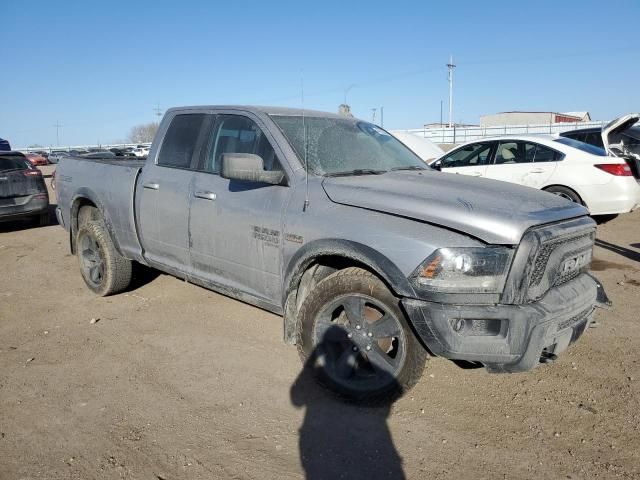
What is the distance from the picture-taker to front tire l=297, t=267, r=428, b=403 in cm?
293

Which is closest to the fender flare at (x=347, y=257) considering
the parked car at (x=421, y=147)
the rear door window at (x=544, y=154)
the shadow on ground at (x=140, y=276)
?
the shadow on ground at (x=140, y=276)

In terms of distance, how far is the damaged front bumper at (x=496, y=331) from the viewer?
2.59 meters

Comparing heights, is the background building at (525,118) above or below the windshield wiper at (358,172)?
above

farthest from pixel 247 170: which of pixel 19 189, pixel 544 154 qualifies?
pixel 19 189

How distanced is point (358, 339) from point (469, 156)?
272 inches

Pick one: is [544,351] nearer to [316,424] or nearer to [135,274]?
[316,424]

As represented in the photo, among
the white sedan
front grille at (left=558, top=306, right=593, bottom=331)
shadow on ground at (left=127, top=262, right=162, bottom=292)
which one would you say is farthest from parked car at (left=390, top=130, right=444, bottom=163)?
front grille at (left=558, top=306, right=593, bottom=331)

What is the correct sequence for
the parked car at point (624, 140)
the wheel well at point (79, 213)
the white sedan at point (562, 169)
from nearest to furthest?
the wheel well at point (79, 213)
the parked car at point (624, 140)
the white sedan at point (562, 169)

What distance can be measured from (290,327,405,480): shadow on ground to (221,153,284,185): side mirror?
120cm

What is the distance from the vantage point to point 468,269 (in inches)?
104

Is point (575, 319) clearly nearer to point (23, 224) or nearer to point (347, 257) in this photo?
point (347, 257)

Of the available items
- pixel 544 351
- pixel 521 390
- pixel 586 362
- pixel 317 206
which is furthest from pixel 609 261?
pixel 317 206

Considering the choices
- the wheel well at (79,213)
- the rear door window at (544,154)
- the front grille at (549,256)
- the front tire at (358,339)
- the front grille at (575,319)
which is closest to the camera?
the front grille at (549,256)

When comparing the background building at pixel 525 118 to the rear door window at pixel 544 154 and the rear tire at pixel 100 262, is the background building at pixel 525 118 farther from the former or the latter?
the rear tire at pixel 100 262
